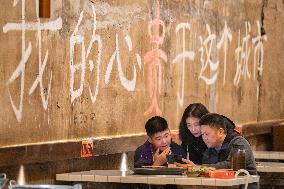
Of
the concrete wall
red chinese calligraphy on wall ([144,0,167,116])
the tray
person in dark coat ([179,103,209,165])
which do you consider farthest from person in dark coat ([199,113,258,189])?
red chinese calligraphy on wall ([144,0,167,116])

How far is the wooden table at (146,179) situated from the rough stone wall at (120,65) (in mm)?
526

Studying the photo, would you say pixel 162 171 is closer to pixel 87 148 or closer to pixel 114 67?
pixel 87 148

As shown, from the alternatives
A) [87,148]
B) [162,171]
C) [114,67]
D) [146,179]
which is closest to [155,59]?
[114,67]

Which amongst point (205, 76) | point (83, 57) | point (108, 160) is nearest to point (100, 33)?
point (83, 57)

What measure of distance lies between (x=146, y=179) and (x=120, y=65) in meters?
2.47

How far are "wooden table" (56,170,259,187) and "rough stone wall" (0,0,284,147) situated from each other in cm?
53

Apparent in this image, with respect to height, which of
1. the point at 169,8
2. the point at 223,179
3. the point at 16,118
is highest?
the point at 169,8

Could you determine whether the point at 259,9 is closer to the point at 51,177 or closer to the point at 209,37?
the point at 209,37

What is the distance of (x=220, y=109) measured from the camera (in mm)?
14625

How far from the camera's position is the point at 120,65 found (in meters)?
11.4

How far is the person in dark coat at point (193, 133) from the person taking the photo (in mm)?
11039

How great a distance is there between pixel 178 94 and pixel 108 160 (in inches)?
85.5

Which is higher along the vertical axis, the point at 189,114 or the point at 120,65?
the point at 120,65

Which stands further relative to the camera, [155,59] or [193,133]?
[155,59]
